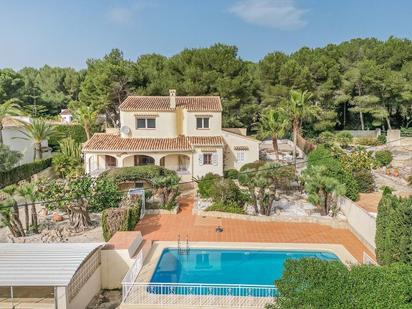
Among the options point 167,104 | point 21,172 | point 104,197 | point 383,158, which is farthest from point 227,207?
point 383,158

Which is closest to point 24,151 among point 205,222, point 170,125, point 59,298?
point 170,125

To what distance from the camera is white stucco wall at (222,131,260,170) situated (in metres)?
35.5

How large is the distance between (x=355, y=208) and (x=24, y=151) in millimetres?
33882

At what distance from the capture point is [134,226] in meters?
22.6

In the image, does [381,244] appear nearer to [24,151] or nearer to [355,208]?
[355,208]

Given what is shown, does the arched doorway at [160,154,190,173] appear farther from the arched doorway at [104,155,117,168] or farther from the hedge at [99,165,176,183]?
the arched doorway at [104,155,117,168]

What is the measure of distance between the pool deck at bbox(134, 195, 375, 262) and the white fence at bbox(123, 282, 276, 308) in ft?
18.4

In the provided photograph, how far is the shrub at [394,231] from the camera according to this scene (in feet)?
47.6

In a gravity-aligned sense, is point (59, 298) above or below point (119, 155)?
below

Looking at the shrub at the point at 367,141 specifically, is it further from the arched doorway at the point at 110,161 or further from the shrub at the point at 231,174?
the arched doorway at the point at 110,161

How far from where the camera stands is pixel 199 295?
565 inches

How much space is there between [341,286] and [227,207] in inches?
624

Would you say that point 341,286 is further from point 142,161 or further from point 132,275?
point 142,161

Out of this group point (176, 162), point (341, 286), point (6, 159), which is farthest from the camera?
point (176, 162)
